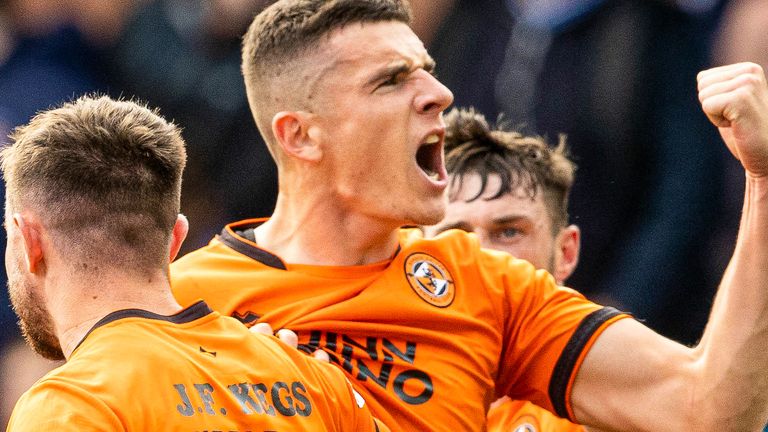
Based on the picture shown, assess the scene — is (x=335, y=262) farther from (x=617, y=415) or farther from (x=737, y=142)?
(x=737, y=142)

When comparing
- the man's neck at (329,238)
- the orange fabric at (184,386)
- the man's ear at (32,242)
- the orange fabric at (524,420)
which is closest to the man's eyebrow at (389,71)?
the man's neck at (329,238)

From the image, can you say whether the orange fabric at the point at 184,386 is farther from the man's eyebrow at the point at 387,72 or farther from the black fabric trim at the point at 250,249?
the man's eyebrow at the point at 387,72

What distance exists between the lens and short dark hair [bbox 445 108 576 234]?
4.25 metres

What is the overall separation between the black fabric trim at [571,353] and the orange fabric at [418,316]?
0.06ft

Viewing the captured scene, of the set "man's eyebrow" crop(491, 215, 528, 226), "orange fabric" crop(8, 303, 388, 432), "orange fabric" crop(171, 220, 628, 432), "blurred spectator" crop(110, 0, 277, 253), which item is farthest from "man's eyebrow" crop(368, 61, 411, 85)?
"blurred spectator" crop(110, 0, 277, 253)

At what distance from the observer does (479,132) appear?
433cm

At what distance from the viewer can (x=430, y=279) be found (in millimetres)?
3238

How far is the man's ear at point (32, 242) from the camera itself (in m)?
2.46

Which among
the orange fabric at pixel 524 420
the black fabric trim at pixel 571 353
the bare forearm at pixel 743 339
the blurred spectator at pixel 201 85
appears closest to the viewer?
the bare forearm at pixel 743 339

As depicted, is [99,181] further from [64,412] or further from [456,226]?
[456,226]

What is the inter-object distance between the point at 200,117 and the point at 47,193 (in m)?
3.22

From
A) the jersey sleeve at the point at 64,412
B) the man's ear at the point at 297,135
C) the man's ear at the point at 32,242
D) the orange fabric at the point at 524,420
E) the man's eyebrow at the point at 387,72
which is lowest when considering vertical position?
the orange fabric at the point at 524,420

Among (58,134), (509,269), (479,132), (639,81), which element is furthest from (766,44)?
(58,134)

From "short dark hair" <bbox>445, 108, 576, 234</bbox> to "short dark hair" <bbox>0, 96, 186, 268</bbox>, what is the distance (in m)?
1.81
